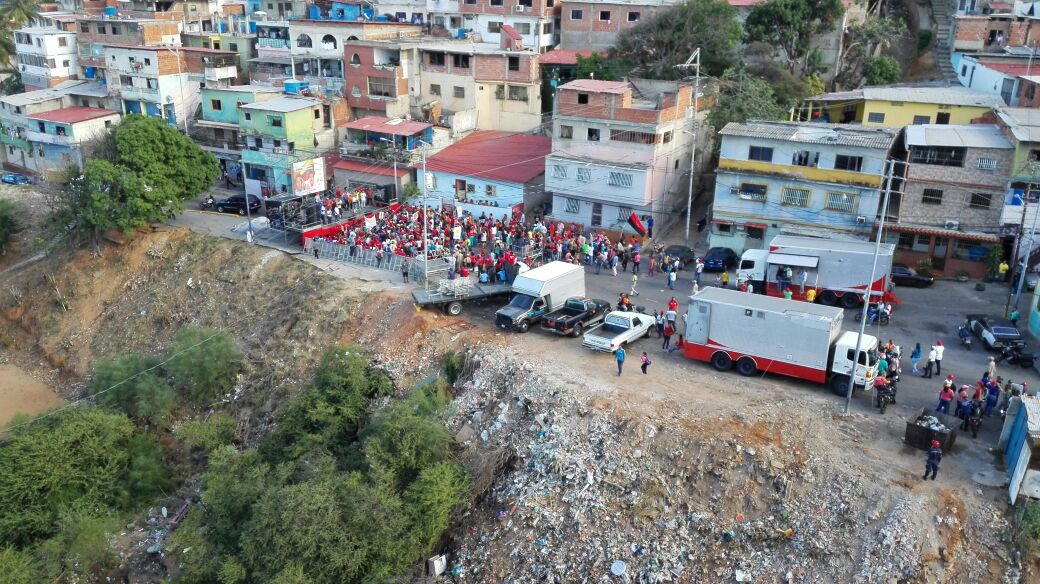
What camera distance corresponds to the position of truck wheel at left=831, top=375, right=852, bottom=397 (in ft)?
86.9

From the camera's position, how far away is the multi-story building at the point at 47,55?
6575 cm

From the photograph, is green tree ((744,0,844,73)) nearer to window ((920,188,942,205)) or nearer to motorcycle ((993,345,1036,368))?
window ((920,188,942,205))

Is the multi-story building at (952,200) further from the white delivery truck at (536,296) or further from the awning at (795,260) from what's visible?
the white delivery truck at (536,296)

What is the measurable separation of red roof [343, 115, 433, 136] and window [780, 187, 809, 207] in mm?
22856

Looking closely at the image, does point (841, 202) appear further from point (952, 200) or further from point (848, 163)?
→ point (952, 200)

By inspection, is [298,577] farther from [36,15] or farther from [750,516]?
[36,15]

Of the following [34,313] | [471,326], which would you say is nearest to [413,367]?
[471,326]

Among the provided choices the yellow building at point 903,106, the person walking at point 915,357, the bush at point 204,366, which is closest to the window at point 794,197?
the yellow building at point 903,106

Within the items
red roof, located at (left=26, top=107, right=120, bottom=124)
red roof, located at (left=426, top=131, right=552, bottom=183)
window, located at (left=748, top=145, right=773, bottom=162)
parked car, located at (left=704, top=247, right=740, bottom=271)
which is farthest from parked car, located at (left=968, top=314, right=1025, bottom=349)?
red roof, located at (left=26, top=107, right=120, bottom=124)

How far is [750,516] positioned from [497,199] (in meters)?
27.9

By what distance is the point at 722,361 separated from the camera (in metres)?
28.3

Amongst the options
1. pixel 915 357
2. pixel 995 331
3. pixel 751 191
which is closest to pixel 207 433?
pixel 915 357

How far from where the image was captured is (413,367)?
31.6 metres

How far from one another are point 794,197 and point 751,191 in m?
2.04
